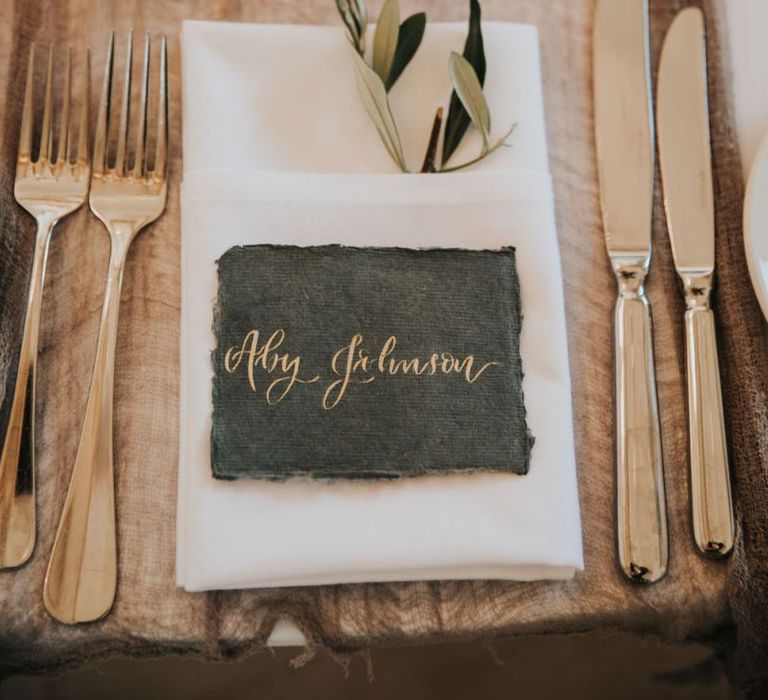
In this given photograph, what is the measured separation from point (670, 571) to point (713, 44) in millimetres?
516

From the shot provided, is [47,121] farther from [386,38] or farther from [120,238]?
[386,38]

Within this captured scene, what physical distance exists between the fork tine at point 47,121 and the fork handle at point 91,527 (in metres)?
0.19

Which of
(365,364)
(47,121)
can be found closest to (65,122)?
(47,121)

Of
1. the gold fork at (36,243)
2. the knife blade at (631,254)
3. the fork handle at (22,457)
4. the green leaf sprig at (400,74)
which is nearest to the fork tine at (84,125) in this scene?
the gold fork at (36,243)

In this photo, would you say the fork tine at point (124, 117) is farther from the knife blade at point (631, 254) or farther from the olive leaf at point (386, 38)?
the knife blade at point (631, 254)

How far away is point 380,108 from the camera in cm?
65

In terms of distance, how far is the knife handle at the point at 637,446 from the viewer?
1.91 ft

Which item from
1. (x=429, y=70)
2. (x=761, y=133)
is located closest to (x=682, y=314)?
(x=761, y=133)

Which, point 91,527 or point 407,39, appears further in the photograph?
point 407,39

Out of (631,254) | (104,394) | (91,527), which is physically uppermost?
(631,254)

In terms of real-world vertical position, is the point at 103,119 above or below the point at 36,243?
above

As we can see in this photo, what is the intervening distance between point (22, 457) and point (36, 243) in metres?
0.19

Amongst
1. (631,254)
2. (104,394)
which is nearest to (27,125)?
(104,394)

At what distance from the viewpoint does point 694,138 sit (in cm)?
70
